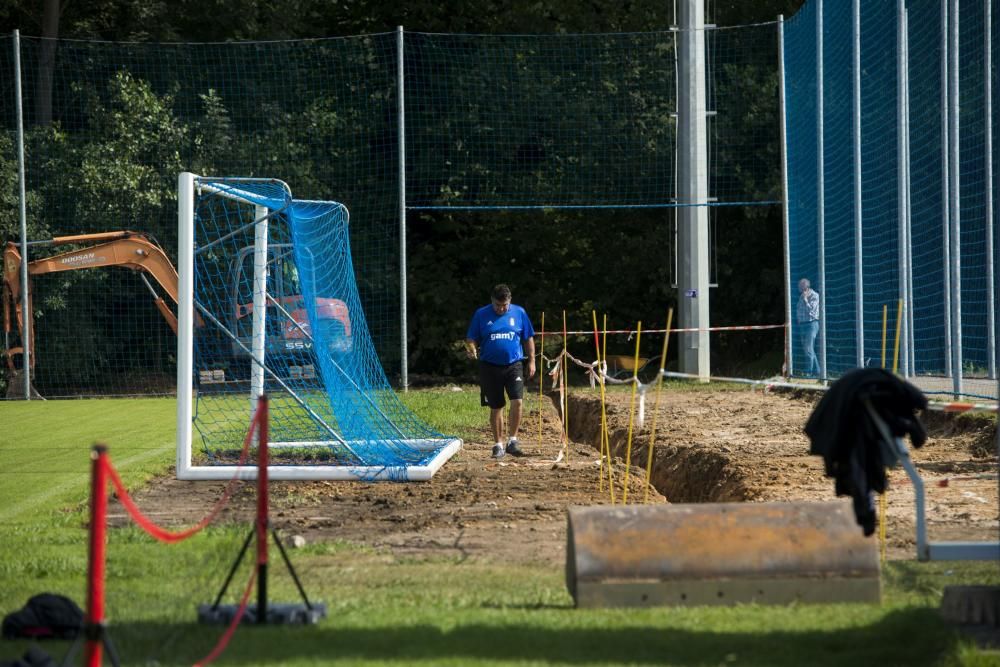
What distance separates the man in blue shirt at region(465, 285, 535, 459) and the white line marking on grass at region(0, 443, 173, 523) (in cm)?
334

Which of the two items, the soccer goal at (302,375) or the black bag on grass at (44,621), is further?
the soccer goal at (302,375)

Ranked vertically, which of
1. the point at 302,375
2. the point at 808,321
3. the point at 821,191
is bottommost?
the point at 302,375

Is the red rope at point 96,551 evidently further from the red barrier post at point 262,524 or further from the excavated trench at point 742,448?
the excavated trench at point 742,448

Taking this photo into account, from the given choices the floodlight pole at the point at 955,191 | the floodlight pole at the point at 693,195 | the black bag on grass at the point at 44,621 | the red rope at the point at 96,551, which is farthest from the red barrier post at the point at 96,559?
the floodlight pole at the point at 693,195

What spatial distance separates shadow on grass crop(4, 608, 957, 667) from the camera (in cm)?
530

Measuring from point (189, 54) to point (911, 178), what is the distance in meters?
14.3

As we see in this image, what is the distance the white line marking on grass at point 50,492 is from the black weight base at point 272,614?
3.85 metres

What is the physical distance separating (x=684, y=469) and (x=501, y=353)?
6.98 feet

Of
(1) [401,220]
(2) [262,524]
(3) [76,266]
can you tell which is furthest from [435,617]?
(3) [76,266]

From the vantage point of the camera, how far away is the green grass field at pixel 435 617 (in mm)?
5371

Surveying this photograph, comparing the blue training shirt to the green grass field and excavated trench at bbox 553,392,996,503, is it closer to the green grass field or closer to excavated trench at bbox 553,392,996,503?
excavated trench at bbox 553,392,996,503

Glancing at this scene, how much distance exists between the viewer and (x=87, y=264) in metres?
22.3

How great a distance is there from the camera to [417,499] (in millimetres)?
10312

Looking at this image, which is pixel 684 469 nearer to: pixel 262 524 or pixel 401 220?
pixel 262 524
